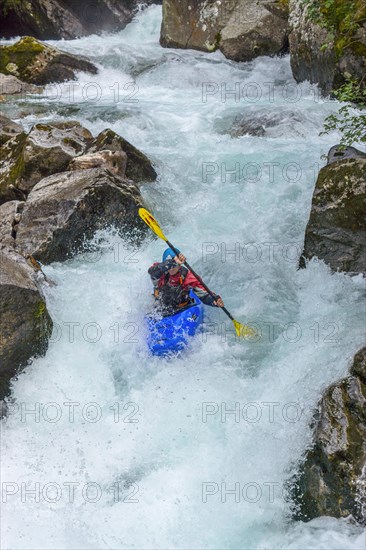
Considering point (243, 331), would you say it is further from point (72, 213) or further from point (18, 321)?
point (72, 213)

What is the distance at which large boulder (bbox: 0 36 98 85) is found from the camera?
12914mm

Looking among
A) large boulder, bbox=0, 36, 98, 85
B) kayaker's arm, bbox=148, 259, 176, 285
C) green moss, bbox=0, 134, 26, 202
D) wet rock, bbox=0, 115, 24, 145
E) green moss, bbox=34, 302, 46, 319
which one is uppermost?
large boulder, bbox=0, 36, 98, 85

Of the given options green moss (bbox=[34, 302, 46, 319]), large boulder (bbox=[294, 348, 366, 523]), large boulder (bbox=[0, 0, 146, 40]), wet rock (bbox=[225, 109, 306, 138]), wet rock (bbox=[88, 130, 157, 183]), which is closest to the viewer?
large boulder (bbox=[294, 348, 366, 523])

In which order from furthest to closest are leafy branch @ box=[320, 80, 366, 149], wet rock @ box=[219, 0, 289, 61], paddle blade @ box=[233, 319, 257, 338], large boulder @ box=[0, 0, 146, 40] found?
large boulder @ box=[0, 0, 146, 40] → wet rock @ box=[219, 0, 289, 61] → paddle blade @ box=[233, 319, 257, 338] → leafy branch @ box=[320, 80, 366, 149]

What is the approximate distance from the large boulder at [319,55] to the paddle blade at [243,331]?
4.98 m

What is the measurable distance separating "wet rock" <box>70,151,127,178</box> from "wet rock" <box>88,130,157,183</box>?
25 cm

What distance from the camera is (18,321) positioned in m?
5.46

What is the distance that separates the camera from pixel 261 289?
6996 mm

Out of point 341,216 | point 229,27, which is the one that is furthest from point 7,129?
point 229,27

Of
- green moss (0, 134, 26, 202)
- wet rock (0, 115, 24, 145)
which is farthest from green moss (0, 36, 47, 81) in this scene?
green moss (0, 134, 26, 202)

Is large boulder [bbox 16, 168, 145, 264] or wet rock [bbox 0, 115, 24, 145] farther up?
wet rock [bbox 0, 115, 24, 145]

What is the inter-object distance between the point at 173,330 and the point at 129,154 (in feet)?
12.4

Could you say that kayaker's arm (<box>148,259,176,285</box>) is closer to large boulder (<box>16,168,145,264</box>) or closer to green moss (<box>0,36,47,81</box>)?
large boulder (<box>16,168,145,264</box>)

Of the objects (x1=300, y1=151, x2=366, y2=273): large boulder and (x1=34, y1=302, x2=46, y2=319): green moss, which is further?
(x1=300, y1=151, x2=366, y2=273): large boulder
